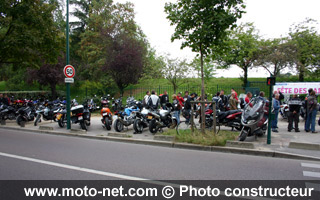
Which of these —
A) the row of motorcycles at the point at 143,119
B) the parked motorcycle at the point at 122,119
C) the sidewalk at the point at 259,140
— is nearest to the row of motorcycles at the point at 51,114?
the sidewalk at the point at 259,140

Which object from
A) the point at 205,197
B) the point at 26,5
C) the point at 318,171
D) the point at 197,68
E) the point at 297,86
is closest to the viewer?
the point at 205,197

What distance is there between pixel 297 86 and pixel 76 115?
48.4 feet

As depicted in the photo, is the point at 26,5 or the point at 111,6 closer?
the point at 26,5

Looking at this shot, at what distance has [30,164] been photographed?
5727 mm

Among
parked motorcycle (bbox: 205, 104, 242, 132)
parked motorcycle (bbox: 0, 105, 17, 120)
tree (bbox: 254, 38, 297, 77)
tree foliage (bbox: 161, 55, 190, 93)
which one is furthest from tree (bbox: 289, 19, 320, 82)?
parked motorcycle (bbox: 0, 105, 17, 120)

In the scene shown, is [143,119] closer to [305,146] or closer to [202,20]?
[202,20]

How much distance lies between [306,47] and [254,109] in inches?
836

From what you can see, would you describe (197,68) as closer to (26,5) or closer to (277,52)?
(277,52)

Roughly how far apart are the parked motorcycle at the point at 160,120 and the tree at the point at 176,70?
40.8 feet

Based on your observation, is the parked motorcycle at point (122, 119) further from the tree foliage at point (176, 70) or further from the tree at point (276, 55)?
the tree at point (276, 55)

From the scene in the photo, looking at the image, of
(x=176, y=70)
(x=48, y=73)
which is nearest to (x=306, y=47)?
(x=176, y=70)

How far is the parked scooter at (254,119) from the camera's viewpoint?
8.03 metres

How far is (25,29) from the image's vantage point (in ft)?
41.9

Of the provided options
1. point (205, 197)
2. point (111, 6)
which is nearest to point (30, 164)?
point (205, 197)
